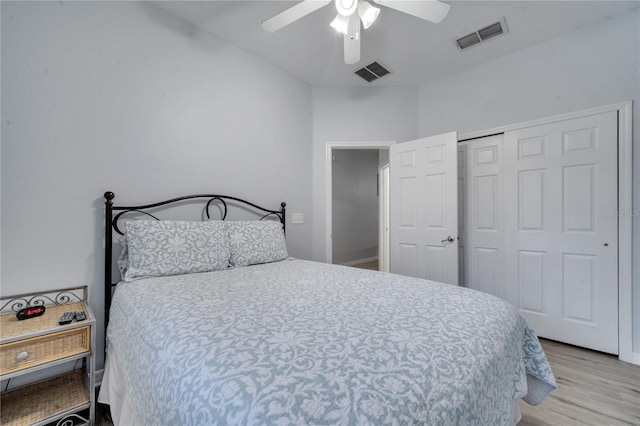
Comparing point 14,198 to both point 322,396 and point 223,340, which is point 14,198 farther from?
point 322,396

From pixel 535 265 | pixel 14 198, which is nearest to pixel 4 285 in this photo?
pixel 14 198

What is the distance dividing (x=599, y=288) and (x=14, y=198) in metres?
4.19

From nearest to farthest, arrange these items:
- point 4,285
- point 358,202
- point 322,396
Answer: point 322,396
point 4,285
point 358,202

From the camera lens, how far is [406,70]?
294 cm

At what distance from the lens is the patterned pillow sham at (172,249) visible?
1.59 meters

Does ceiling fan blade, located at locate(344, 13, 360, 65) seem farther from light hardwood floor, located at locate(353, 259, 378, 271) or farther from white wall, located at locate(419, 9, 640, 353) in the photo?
light hardwood floor, located at locate(353, 259, 378, 271)

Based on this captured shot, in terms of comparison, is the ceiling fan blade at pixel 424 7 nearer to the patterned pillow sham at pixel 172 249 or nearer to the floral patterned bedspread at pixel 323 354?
the floral patterned bedspread at pixel 323 354

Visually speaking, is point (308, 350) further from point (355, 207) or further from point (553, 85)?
point (355, 207)

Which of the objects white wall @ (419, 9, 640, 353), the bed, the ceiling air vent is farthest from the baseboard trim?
the bed

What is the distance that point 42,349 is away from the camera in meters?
1.22

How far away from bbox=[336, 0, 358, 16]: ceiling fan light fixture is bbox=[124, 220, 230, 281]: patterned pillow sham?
1690 millimetres

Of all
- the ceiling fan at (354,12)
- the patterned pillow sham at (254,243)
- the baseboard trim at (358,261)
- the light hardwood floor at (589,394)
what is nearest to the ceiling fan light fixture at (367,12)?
the ceiling fan at (354,12)

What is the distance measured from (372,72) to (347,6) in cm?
146

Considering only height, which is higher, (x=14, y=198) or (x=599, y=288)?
(x=14, y=198)
